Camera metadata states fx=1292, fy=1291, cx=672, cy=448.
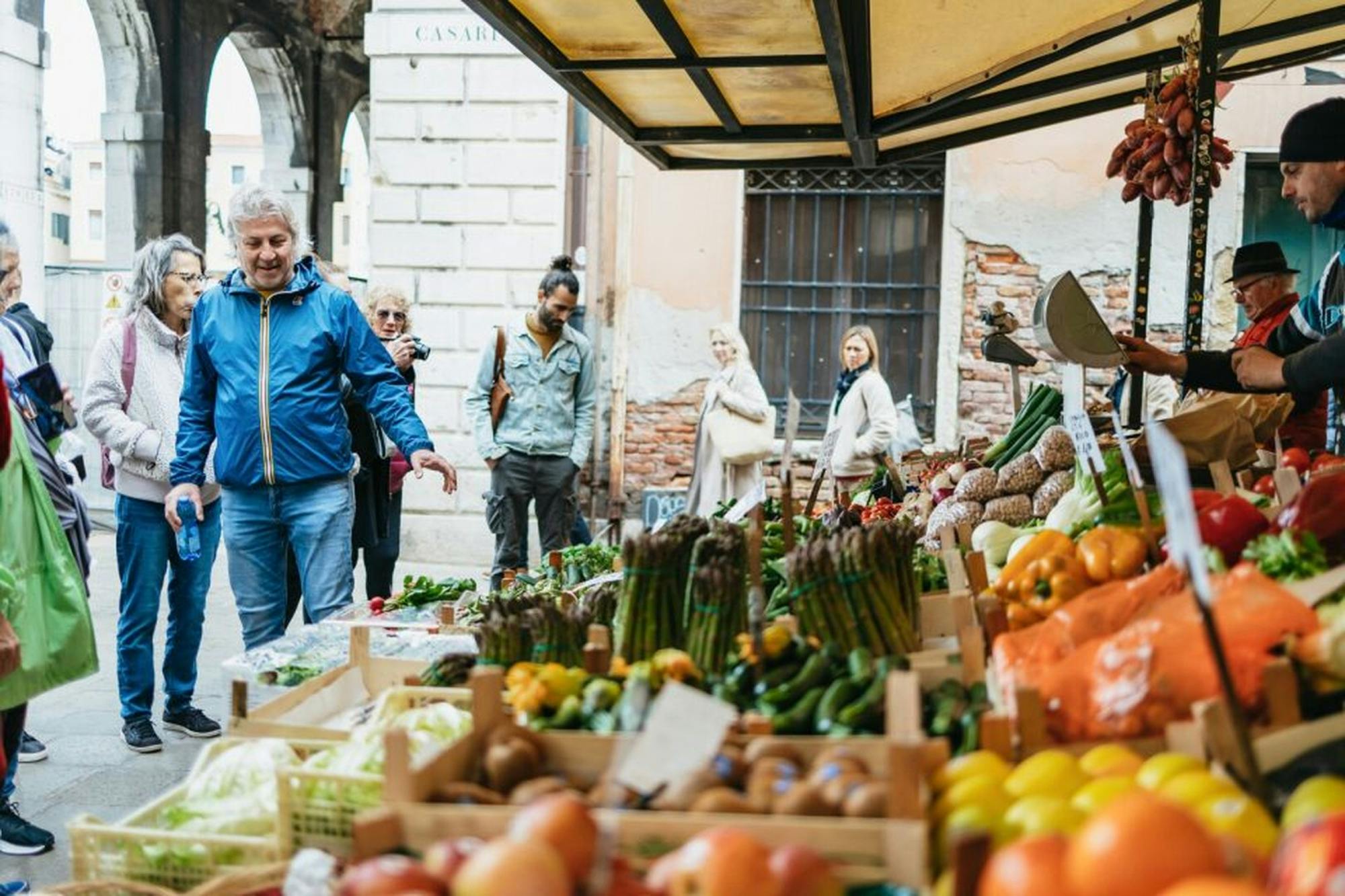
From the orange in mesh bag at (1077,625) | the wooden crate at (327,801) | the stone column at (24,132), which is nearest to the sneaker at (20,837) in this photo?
the wooden crate at (327,801)

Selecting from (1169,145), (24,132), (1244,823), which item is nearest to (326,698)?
(1244,823)

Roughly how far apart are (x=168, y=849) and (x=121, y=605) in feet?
11.5

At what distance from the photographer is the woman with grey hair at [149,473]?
215 inches

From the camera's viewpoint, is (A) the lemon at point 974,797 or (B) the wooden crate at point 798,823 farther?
(A) the lemon at point 974,797

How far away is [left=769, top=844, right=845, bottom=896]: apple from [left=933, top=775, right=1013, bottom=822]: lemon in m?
0.30

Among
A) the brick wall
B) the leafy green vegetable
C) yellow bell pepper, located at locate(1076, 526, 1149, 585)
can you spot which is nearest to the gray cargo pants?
the brick wall

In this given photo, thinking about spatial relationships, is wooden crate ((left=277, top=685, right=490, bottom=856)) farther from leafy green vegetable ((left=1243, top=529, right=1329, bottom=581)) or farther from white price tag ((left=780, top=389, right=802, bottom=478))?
white price tag ((left=780, top=389, right=802, bottom=478))

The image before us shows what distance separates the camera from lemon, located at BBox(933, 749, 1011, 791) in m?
1.92

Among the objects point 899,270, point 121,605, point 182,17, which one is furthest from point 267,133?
→ point 121,605

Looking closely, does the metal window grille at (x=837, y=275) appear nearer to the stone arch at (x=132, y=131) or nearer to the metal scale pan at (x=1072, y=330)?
the metal scale pan at (x=1072, y=330)

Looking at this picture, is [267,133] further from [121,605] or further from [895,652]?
[895,652]

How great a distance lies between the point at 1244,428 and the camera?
3992 millimetres

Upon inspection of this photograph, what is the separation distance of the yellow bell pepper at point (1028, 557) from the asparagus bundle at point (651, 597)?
756 mm

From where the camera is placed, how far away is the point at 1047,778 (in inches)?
74.4
